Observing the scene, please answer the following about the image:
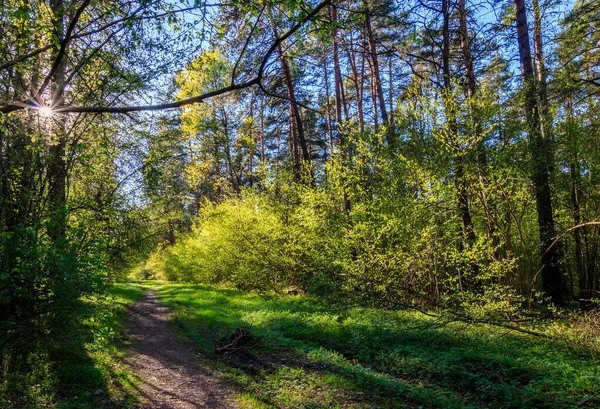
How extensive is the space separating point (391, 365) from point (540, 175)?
5943 millimetres

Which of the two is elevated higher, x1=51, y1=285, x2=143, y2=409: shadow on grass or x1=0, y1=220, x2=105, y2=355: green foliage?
x1=0, y1=220, x2=105, y2=355: green foliage

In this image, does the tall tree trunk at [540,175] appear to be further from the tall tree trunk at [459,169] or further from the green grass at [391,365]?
the green grass at [391,365]

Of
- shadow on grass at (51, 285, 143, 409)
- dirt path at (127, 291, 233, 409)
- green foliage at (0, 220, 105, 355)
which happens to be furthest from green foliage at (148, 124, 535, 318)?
green foliage at (0, 220, 105, 355)

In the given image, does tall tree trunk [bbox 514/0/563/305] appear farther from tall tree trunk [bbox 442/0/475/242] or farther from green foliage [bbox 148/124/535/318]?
tall tree trunk [bbox 442/0/475/242]

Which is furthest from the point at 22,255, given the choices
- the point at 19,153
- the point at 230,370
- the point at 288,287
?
the point at 288,287

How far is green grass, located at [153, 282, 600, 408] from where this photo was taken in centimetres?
507

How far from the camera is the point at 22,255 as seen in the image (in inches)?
170

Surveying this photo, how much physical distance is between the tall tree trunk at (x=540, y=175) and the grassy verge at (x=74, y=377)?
362 inches

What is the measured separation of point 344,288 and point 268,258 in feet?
18.1

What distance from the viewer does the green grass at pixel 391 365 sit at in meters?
5.07

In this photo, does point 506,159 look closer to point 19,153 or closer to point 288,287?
point 288,287

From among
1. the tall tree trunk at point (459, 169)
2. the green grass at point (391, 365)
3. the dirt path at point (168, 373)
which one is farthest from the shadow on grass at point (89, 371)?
the tall tree trunk at point (459, 169)

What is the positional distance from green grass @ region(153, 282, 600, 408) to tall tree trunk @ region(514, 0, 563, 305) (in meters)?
2.68

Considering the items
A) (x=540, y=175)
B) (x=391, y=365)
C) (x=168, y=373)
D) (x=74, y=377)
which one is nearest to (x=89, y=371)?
(x=74, y=377)
